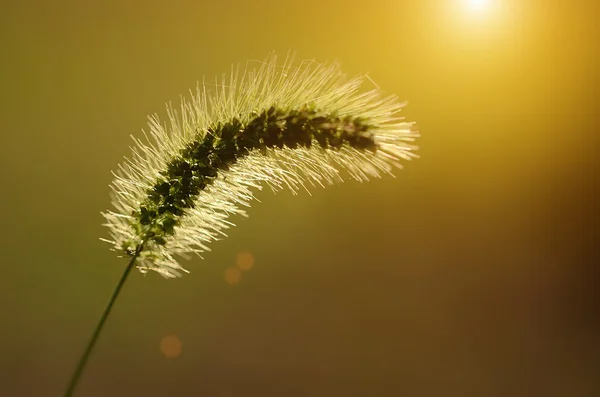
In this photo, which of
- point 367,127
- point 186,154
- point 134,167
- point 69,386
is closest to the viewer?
point 69,386

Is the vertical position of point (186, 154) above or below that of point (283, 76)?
below

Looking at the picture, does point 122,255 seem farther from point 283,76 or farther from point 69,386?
point 283,76

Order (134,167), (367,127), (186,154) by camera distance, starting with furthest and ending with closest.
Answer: (134,167) < (186,154) < (367,127)

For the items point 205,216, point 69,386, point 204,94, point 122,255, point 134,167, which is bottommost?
point 69,386

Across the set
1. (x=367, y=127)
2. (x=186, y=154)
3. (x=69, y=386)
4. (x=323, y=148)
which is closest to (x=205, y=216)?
(x=186, y=154)

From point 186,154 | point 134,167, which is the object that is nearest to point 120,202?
point 134,167

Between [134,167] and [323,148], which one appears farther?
[134,167]
